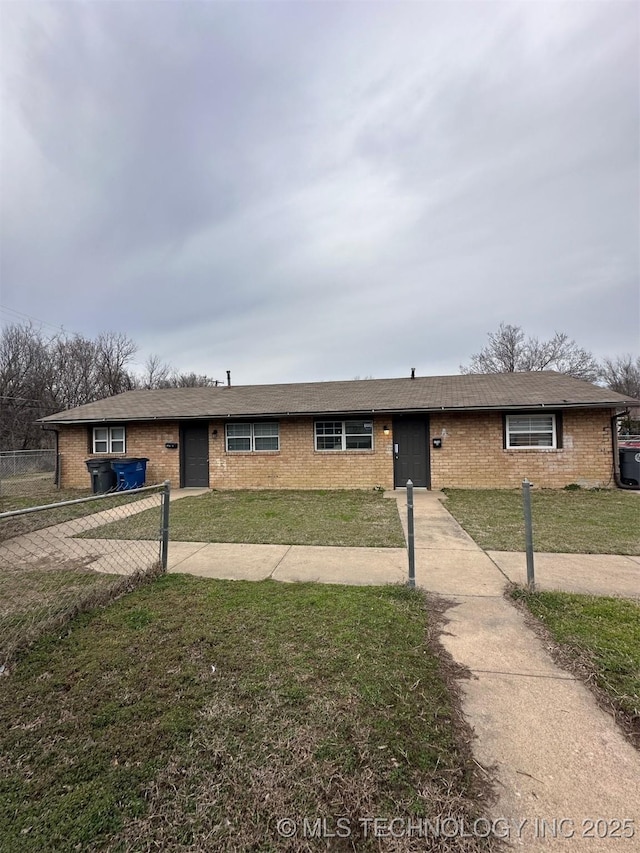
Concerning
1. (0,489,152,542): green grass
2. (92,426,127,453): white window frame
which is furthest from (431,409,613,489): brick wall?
(92,426,127,453): white window frame

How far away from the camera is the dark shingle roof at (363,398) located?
10812 mm

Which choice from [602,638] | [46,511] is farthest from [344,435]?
[602,638]

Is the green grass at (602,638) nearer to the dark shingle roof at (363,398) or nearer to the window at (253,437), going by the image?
the dark shingle roof at (363,398)

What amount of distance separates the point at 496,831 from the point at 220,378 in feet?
137

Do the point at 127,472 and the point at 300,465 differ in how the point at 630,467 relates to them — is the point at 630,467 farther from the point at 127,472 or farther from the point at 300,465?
the point at 127,472

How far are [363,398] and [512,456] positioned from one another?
494cm

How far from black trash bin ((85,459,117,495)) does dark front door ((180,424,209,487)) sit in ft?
7.07

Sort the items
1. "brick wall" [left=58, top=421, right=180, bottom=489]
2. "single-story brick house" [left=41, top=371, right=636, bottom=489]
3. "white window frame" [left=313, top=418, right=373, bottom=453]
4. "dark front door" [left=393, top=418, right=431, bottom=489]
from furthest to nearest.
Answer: "brick wall" [left=58, top=421, right=180, bottom=489] → "white window frame" [left=313, top=418, right=373, bottom=453] → "dark front door" [left=393, top=418, right=431, bottom=489] → "single-story brick house" [left=41, top=371, right=636, bottom=489]

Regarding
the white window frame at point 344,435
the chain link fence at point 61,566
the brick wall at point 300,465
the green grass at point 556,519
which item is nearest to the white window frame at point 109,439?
the brick wall at point 300,465

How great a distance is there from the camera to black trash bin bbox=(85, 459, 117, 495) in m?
11.6

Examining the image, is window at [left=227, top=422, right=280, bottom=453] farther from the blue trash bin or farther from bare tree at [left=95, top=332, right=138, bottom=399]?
bare tree at [left=95, top=332, right=138, bottom=399]

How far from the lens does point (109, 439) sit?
525 inches

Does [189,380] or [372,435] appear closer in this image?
[372,435]

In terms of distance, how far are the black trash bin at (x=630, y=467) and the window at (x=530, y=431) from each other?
1817 millimetres
